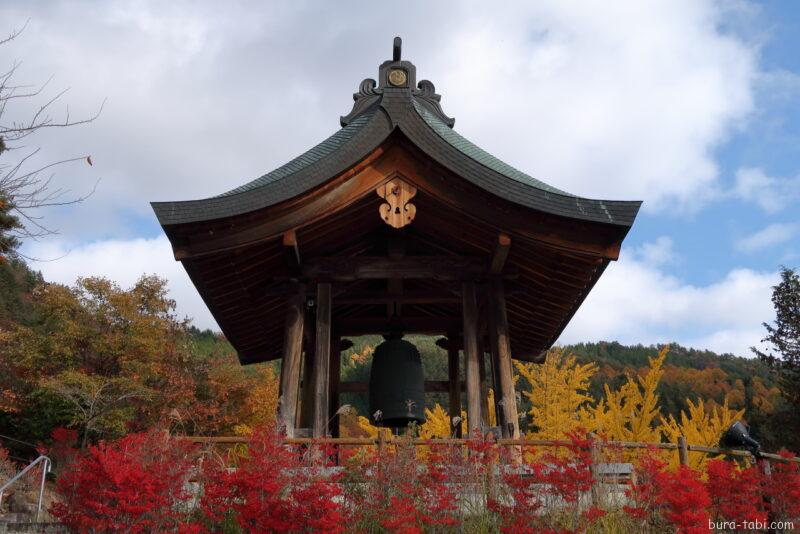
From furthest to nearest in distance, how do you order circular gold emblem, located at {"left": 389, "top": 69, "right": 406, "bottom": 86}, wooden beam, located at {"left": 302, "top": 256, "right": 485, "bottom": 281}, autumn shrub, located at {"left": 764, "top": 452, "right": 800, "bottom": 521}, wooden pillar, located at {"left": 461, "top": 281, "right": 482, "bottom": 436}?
1. circular gold emblem, located at {"left": 389, "top": 69, "right": 406, "bottom": 86}
2. wooden beam, located at {"left": 302, "top": 256, "right": 485, "bottom": 281}
3. wooden pillar, located at {"left": 461, "top": 281, "right": 482, "bottom": 436}
4. autumn shrub, located at {"left": 764, "top": 452, "right": 800, "bottom": 521}

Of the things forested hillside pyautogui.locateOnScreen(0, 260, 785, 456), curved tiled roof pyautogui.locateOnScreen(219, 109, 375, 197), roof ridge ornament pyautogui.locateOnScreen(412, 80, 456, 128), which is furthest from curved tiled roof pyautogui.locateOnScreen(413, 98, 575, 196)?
forested hillside pyautogui.locateOnScreen(0, 260, 785, 456)

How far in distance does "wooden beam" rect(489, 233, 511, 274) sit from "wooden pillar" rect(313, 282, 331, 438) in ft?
6.89

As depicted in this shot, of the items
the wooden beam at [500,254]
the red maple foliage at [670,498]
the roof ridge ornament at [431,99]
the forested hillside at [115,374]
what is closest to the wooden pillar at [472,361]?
the wooden beam at [500,254]

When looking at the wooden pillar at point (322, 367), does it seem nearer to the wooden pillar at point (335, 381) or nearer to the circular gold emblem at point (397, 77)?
the wooden pillar at point (335, 381)

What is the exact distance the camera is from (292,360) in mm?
7945

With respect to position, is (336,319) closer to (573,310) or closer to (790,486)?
(573,310)

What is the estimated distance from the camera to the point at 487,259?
27.3ft

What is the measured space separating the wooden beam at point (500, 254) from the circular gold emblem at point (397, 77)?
294cm

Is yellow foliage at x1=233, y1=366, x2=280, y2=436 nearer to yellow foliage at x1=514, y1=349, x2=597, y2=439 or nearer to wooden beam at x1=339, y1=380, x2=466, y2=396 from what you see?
yellow foliage at x1=514, y1=349, x2=597, y2=439

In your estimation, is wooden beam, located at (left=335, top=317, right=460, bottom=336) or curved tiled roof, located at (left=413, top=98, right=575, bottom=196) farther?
wooden beam, located at (left=335, top=317, right=460, bottom=336)

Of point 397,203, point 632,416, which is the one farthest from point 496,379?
point 632,416

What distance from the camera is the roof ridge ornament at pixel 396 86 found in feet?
30.8

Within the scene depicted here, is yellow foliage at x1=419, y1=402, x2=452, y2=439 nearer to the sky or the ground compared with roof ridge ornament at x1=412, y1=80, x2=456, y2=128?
nearer to the ground

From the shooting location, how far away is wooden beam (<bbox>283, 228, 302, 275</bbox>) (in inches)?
300
